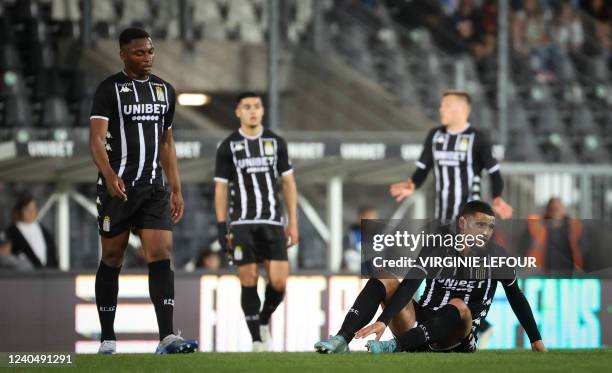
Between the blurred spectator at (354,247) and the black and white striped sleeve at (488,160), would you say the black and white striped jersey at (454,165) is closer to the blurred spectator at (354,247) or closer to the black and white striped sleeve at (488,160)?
the black and white striped sleeve at (488,160)

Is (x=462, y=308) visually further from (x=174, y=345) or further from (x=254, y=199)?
(x=254, y=199)

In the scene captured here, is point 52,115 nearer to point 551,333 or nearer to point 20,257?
point 20,257

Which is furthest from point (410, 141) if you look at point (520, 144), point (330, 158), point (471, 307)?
point (471, 307)

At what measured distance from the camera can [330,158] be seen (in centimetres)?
1334

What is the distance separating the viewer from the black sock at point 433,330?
673 cm

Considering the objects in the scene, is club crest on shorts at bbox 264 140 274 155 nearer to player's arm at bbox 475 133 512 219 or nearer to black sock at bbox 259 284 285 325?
black sock at bbox 259 284 285 325

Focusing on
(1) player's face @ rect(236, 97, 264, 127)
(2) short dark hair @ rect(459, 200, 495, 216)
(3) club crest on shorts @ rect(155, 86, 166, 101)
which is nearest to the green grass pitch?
(2) short dark hair @ rect(459, 200, 495, 216)

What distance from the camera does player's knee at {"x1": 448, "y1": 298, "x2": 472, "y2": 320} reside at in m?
6.75

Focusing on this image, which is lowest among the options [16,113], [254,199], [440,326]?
[440,326]

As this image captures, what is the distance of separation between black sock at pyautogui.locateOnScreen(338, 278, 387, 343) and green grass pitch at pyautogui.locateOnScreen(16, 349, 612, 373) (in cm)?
12

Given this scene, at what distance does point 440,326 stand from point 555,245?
417 cm

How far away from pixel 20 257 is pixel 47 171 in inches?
86.3

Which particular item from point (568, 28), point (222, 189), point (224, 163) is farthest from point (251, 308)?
point (568, 28)

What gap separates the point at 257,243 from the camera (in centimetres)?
921
